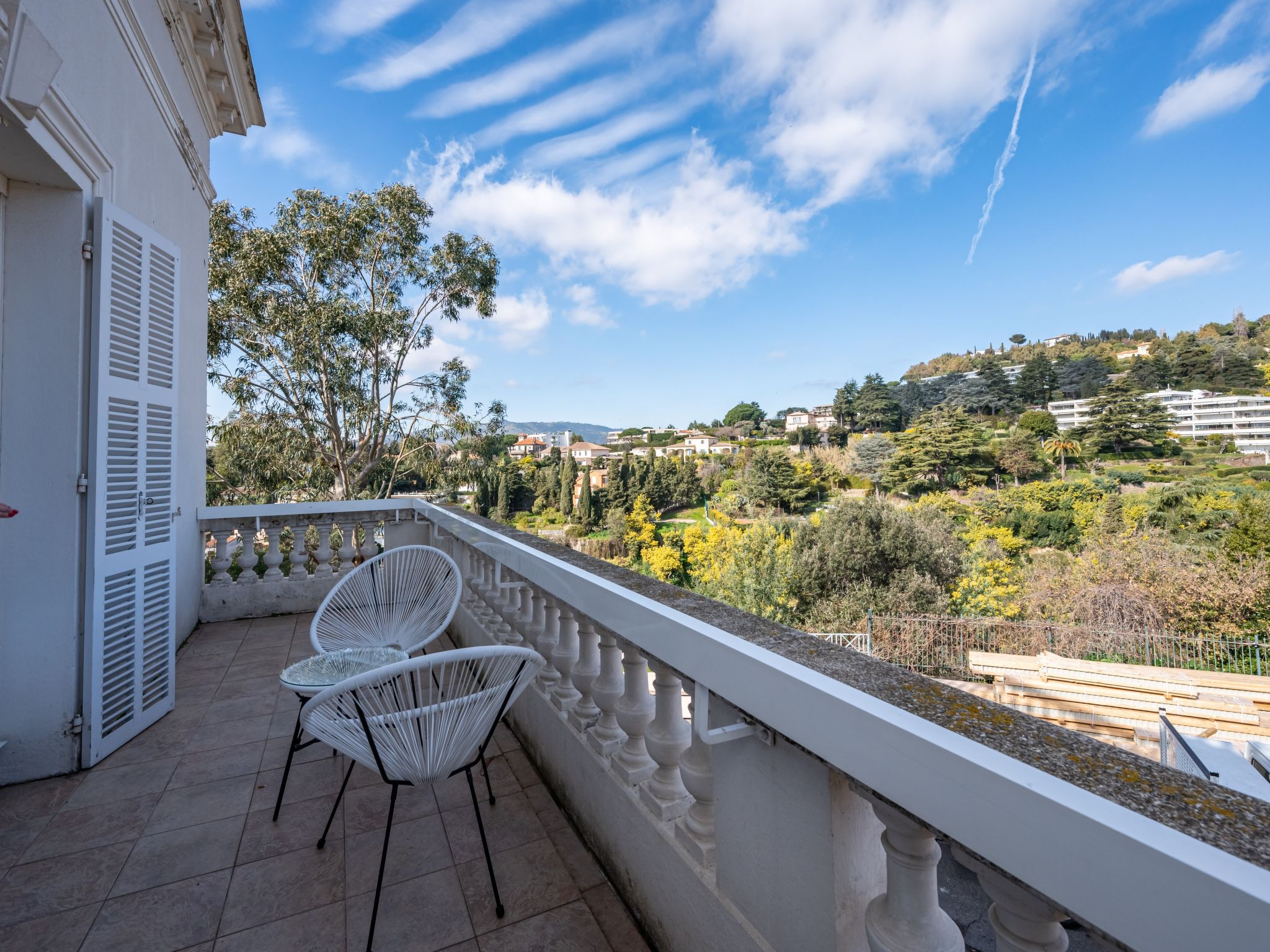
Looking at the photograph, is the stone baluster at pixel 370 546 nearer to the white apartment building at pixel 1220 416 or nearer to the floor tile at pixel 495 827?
the floor tile at pixel 495 827

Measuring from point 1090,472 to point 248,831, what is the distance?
43899 mm

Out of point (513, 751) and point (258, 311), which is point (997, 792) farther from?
point (258, 311)

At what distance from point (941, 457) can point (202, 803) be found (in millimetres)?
41160

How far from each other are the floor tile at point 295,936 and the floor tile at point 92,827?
26.4 inches

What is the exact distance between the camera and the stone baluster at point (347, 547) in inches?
171

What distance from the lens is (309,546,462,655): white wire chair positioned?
235cm

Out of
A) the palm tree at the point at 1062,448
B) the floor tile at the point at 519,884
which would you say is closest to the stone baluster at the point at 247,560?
the floor tile at the point at 519,884

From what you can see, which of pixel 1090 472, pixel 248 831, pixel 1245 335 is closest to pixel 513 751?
pixel 248 831

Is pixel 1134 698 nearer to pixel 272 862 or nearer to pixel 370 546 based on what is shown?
pixel 370 546

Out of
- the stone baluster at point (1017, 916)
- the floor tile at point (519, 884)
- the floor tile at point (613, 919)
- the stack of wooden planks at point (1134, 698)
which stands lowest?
the stack of wooden planks at point (1134, 698)

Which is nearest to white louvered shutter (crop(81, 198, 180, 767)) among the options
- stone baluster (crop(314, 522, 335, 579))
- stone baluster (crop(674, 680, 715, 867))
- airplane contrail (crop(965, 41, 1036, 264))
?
stone baluster (crop(314, 522, 335, 579))

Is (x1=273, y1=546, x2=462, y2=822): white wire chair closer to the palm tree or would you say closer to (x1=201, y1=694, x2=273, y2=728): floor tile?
(x1=201, y1=694, x2=273, y2=728): floor tile

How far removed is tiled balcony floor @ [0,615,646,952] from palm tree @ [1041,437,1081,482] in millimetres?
43615

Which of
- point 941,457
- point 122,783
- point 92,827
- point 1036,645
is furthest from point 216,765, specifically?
point 941,457
